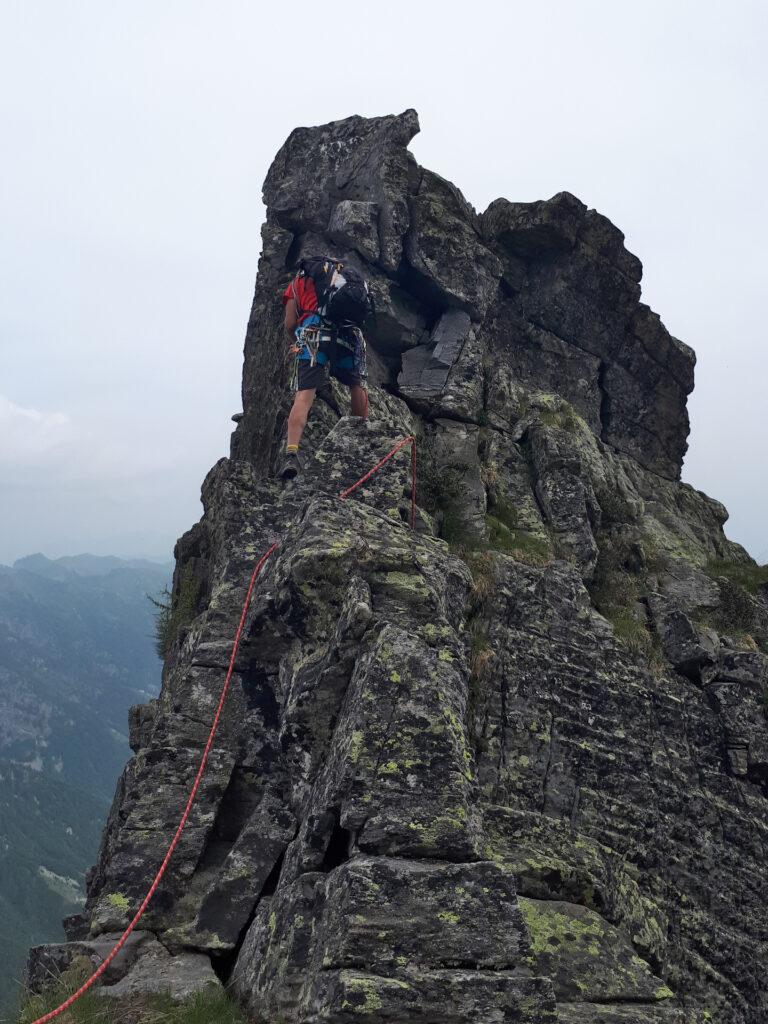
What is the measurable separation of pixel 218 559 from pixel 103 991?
35.3ft

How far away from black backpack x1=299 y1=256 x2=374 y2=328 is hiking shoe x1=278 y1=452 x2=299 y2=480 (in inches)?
176

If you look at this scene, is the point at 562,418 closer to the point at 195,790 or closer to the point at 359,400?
the point at 359,400

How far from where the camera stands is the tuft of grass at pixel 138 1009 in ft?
28.7

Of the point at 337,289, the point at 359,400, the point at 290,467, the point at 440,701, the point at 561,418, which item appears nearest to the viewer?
the point at 440,701

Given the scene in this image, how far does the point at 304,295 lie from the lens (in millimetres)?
20766

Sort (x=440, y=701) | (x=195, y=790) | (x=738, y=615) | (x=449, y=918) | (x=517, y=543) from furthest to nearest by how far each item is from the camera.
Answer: (x=738, y=615), (x=517, y=543), (x=195, y=790), (x=440, y=701), (x=449, y=918)

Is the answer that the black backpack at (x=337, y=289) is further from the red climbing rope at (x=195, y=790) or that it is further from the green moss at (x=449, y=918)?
the green moss at (x=449, y=918)

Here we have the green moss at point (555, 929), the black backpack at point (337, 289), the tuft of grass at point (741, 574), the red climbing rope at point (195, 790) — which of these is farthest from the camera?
the tuft of grass at point (741, 574)

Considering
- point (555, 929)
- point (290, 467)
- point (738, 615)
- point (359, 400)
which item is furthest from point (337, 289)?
point (738, 615)

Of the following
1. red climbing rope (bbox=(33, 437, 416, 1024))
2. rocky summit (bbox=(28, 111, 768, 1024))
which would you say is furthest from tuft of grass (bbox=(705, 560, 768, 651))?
red climbing rope (bbox=(33, 437, 416, 1024))

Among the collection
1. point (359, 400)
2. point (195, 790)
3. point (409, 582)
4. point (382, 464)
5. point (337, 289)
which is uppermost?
point (337, 289)

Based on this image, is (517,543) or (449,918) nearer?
(449,918)

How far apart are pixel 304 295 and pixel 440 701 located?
46.2 ft

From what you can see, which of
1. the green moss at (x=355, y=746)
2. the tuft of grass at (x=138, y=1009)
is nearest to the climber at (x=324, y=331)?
the green moss at (x=355, y=746)
